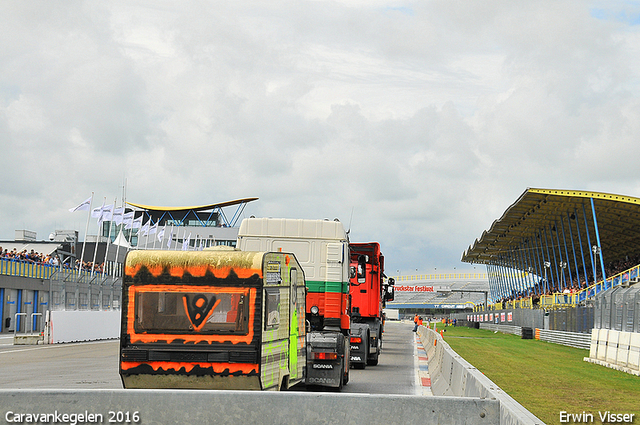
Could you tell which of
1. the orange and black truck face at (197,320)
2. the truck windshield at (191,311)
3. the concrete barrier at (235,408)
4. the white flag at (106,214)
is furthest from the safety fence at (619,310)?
the white flag at (106,214)

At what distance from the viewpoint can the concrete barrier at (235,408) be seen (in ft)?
23.0

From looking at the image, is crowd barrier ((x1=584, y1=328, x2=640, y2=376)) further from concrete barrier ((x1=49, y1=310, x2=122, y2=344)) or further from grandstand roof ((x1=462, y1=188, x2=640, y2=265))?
grandstand roof ((x1=462, y1=188, x2=640, y2=265))

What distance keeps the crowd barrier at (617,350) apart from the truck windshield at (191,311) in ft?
47.5

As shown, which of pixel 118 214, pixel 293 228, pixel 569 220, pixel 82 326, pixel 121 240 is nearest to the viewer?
pixel 293 228

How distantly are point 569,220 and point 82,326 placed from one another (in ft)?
121

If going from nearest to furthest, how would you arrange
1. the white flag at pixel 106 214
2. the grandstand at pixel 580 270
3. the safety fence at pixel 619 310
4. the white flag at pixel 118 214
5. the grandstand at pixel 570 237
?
the safety fence at pixel 619 310 < the grandstand at pixel 580 270 < the grandstand at pixel 570 237 < the white flag at pixel 106 214 < the white flag at pixel 118 214

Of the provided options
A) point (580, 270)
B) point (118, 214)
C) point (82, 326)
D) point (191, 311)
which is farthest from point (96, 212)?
point (191, 311)

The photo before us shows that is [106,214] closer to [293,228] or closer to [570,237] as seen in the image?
[570,237]

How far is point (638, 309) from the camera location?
21.3 metres

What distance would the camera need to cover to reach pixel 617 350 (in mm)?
23047

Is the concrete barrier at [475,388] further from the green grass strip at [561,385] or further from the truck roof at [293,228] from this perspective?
the truck roof at [293,228]

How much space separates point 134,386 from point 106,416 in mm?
2771

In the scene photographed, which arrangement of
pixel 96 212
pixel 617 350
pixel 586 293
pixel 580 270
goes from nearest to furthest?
pixel 617 350, pixel 586 293, pixel 96 212, pixel 580 270

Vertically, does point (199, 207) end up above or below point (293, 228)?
above
